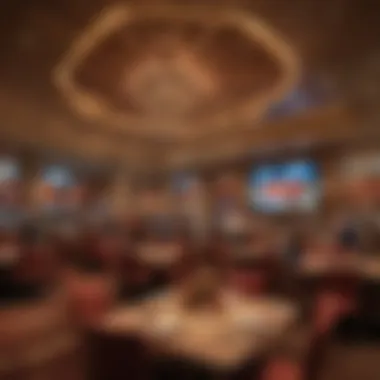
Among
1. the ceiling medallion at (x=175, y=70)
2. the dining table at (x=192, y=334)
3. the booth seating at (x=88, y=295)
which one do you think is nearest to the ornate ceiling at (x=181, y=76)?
the ceiling medallion at (x=175, y=70)

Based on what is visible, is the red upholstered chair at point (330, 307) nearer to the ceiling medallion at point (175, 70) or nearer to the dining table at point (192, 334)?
the dining table at point (192, 334)

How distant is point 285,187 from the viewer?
178cm

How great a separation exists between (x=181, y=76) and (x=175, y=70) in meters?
0.03

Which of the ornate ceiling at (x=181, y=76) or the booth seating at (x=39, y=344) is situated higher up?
the ornate ceiling at (x=181, y=76)

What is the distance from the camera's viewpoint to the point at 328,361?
168 centimetres

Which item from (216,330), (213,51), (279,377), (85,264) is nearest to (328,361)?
(279,377)

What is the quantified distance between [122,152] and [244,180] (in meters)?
0.45

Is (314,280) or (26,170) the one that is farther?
(314,280)

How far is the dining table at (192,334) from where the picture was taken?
64.7 inches

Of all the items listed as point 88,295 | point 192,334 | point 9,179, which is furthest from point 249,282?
point 9,179

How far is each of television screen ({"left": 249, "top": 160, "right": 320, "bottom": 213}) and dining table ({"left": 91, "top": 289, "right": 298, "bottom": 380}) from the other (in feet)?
1.09

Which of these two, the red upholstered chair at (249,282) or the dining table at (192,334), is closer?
the dining table at (192,334)

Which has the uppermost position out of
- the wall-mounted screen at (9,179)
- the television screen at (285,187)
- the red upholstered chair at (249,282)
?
the television screen at (285,187)

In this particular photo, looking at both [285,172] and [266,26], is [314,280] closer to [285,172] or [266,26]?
[285,172]
